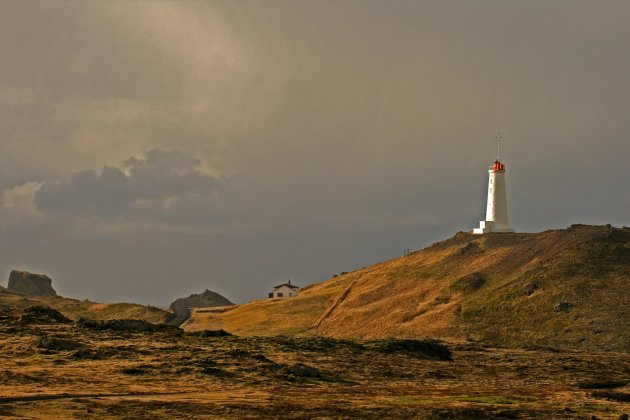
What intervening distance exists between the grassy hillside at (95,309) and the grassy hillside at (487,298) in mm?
9589

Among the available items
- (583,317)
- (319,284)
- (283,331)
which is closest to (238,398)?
(583,317)

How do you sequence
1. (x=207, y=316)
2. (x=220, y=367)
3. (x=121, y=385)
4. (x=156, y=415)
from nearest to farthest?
(x=156, y=415) < (x=121, y=385) < (x=220, y=367) < (x=207, y=316)

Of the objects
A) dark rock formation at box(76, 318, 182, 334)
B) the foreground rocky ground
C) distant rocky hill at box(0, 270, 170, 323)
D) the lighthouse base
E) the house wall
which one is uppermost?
the lighthouse base

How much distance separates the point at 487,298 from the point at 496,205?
111ft

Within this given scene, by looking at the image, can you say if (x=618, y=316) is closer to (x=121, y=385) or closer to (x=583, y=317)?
(x=583, y=317)

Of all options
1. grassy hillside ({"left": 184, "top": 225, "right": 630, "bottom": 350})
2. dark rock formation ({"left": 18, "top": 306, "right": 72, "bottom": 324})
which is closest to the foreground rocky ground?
dark rock formation ({"left": 18, "top": 306, "right": 72, "bottom": 324})

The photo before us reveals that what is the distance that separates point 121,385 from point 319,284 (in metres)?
128

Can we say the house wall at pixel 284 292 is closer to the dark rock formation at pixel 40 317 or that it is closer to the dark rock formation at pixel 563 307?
the dark rock formation at pixel 563 307

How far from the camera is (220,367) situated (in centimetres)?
6912

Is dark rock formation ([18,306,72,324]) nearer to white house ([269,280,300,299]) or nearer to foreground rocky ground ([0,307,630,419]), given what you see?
foreground rocky ground ([0,307,630,419])

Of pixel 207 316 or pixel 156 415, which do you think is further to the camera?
pixel 207 316

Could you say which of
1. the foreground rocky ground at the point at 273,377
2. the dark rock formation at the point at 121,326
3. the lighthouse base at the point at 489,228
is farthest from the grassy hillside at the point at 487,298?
the dark rock formation at the point at 121,326

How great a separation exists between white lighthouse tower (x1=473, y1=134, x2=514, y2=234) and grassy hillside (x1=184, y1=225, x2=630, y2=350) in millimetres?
3292

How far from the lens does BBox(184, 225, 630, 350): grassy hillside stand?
116 meters
